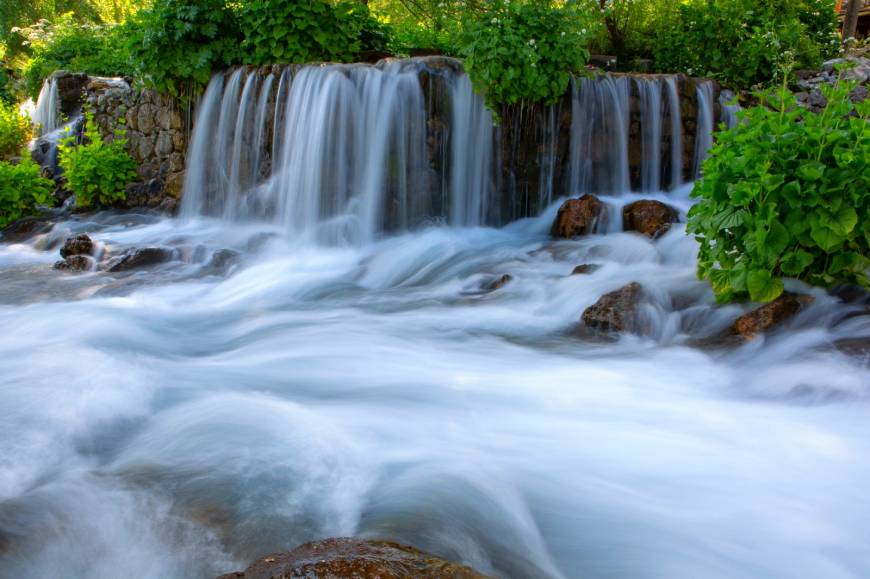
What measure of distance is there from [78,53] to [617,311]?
41.3 feet

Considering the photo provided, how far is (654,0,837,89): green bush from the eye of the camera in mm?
10695

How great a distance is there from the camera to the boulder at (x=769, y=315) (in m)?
4.39

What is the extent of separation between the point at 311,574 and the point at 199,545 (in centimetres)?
85

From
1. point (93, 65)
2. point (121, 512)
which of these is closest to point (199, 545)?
point (121, 512)

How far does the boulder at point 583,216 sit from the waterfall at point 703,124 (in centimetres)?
213

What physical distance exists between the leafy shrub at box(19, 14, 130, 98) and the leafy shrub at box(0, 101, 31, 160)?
1.57m

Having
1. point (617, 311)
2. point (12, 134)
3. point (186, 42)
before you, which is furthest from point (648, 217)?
point (12, 134)

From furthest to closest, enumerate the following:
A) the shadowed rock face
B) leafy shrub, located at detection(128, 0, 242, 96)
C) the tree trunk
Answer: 1. the tree trunk
2. leafy shrub, located at detection(128, 0, 242, 96)
3. the shadowed rock face

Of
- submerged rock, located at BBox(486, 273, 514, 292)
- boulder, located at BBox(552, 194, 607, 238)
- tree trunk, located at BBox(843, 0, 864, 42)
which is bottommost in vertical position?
submerged rock, located at BBox(486, 273, 514, 292)

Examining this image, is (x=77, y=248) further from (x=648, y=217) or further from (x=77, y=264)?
(x=648, y=217)

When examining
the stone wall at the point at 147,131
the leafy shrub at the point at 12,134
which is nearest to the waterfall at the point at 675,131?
the stone wall at the point at 147,131

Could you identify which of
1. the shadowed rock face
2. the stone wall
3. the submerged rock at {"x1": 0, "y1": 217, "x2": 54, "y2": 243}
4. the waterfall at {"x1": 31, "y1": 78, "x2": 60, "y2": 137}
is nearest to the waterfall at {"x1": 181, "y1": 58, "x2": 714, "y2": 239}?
the stone wall

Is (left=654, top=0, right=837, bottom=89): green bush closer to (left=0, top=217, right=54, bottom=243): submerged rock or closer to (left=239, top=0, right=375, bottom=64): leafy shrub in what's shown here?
(left=239, top=0, right=375, bottom=64): leafy shrub

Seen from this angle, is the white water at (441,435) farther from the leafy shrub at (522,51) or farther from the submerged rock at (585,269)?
the leafy shrub at (522,51)
